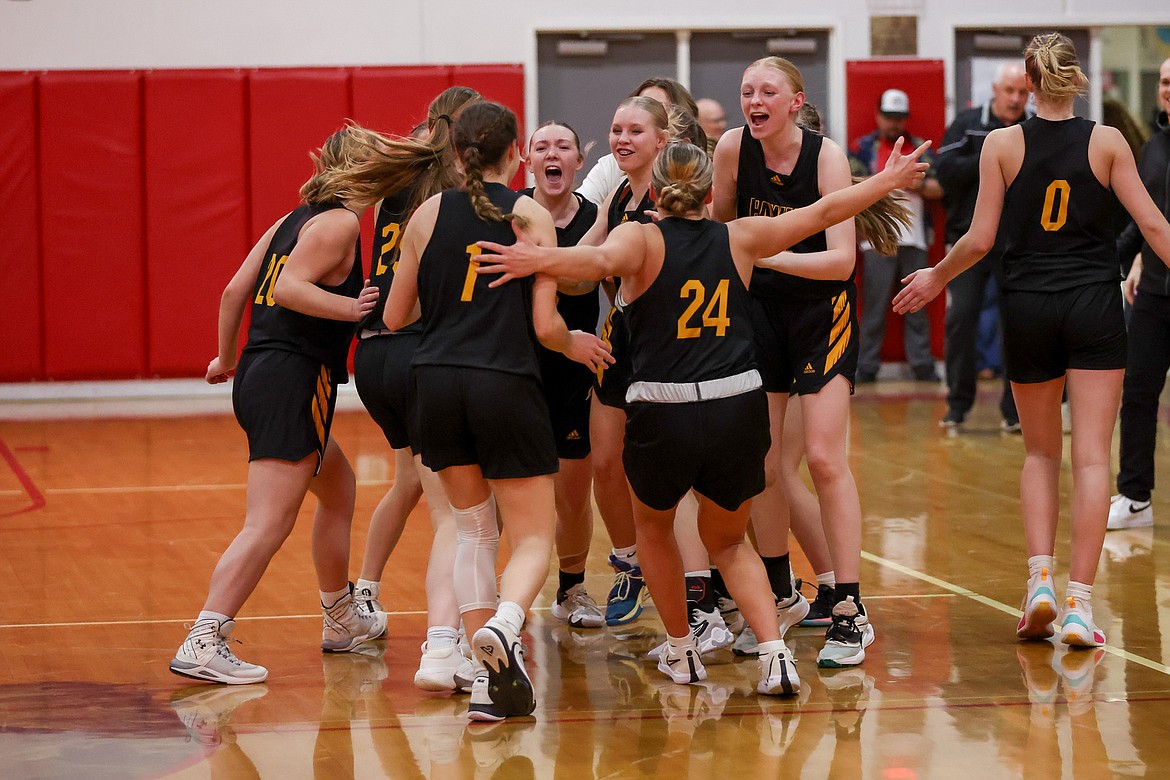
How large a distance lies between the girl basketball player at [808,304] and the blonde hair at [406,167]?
96 centimetres

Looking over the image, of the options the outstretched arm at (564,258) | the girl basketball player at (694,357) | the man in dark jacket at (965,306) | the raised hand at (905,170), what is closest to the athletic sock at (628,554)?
the girl basketball player at (694,357)

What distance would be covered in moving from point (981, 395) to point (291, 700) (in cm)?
882

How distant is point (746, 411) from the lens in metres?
4.06

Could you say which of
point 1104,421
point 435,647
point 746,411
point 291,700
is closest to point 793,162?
point 746,411

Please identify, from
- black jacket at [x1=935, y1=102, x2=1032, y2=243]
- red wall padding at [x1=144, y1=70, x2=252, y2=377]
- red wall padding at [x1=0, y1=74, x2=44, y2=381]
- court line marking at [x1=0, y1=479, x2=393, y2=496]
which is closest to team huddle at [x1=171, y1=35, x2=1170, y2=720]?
court line marking at [x1=0, y1=479, x2=393, y2=496]

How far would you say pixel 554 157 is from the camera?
488cm

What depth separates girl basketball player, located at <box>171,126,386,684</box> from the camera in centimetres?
441

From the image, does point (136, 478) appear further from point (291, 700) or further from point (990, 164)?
point (990, 164)

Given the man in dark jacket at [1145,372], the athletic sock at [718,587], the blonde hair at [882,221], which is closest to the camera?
the blonde hair at [882,221]

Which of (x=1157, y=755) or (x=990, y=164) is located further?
(x=990, y=164)

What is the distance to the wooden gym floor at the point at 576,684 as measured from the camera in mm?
3604

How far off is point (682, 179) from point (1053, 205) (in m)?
1.38

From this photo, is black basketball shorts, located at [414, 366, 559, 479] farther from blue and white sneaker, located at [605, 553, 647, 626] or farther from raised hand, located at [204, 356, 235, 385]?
blue and white sneaker, located at [605, 553, 647, 626]

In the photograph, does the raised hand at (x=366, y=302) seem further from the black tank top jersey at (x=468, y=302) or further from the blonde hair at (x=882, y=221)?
the blonde hair at (x=882, y=221)
